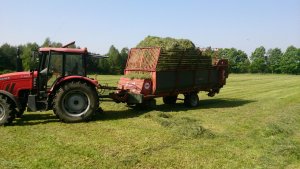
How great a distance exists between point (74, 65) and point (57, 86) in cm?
88

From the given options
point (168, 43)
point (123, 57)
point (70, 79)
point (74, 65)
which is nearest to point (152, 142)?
point (70, 79)

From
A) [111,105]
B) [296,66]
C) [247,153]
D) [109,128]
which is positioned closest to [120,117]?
[109,128]

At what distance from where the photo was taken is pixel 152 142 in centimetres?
846

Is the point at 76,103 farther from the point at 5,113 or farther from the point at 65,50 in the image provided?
the point at 5,113

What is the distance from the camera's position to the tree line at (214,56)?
16656 millimetres

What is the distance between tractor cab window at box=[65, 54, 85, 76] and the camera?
442 inches

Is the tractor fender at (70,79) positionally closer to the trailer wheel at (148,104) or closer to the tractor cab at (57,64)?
the tractor cab at (57,64)

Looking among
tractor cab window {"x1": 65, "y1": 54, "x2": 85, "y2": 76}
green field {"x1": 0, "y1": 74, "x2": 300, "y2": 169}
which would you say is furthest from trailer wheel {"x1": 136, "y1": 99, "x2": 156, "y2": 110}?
tractor cab window {"x1": 65, "y1": 54, "x2": 85, "y2": 76}

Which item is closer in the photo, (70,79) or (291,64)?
(70,79)

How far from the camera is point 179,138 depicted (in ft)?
29.5

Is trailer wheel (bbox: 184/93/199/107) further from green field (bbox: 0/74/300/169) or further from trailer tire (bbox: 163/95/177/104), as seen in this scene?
green field (bbox: 0/74/300/169)

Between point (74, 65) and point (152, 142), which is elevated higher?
point (74, 65)

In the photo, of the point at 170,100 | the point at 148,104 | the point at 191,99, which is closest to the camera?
the point at 148,104

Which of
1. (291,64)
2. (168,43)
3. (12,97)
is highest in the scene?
(291,64)
